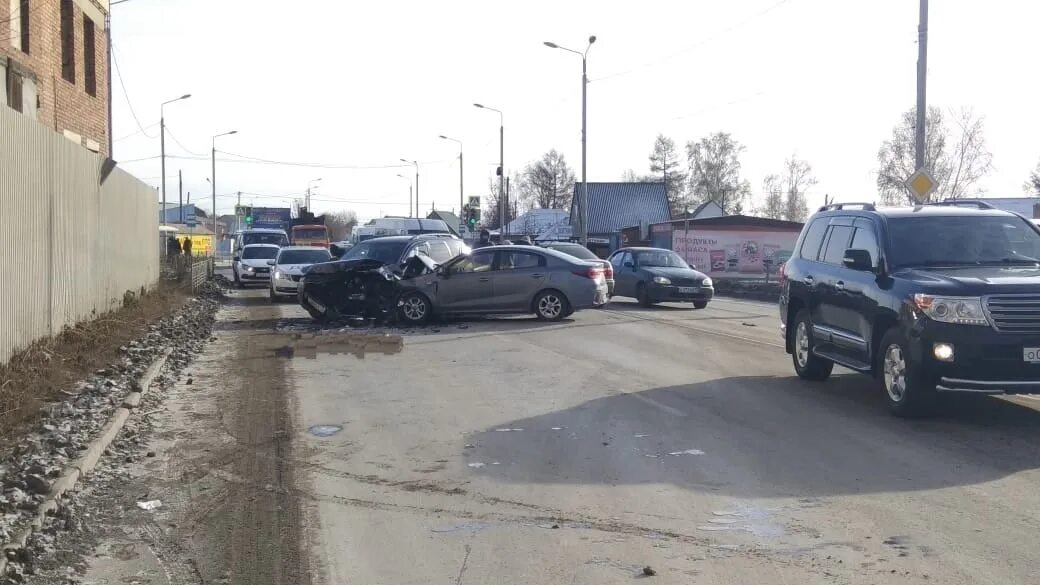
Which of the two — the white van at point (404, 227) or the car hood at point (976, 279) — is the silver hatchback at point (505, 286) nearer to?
the car hood at point (976, 279)

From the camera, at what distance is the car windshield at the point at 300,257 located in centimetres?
2781

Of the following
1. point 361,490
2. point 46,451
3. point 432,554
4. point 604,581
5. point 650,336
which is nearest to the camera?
point 604,581

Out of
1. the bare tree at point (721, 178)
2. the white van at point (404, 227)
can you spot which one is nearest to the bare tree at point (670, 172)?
the bare tree at point (721, 178)

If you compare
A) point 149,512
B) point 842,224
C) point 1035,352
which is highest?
point 842,224

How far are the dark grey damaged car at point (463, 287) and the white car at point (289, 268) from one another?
6371 mm

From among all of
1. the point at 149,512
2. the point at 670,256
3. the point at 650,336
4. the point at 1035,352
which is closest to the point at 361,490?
the point at 149,512

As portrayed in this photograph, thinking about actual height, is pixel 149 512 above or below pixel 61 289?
below

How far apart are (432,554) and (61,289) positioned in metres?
9.09

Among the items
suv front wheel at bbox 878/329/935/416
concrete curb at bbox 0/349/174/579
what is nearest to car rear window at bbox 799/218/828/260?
suv front wheel at bbox 878/329/935/416

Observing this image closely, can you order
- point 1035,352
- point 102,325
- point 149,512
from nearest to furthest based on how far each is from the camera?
point 149,512, point 1035,352, point 102,325

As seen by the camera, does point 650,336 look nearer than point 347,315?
Yes

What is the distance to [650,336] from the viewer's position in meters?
16.8

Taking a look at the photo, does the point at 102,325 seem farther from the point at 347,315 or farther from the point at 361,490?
the point at 361,490

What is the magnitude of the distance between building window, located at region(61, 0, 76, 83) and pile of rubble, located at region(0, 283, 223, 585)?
9828mm
